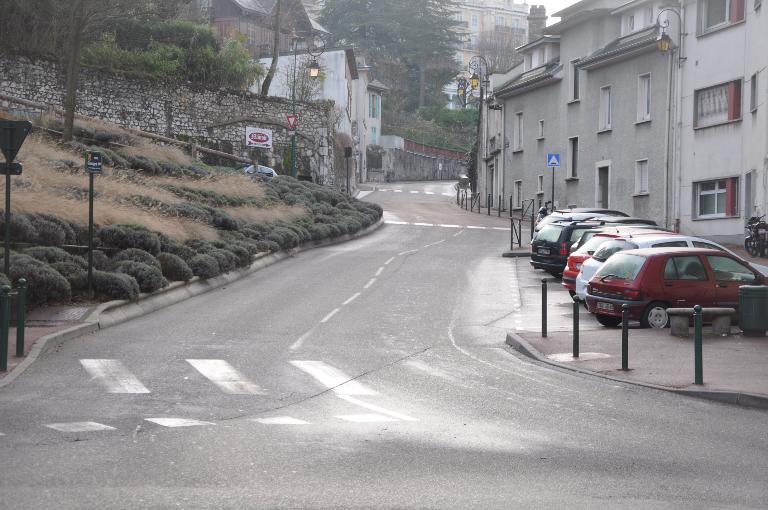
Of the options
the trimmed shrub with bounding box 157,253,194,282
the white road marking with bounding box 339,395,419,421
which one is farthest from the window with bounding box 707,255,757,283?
the trimmed shrub with bounding box 157,253,194,282

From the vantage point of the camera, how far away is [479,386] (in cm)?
1365

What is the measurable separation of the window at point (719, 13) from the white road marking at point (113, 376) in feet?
88.7

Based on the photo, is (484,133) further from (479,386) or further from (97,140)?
(479,386)

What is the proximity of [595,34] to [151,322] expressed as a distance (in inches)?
1283

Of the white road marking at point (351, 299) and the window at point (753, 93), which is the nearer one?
the white road marking at point (351, 299)

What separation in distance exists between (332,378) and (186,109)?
38820mm

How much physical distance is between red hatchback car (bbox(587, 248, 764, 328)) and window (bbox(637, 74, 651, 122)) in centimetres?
2339

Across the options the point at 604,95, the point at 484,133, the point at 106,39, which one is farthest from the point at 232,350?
the point at 484,133

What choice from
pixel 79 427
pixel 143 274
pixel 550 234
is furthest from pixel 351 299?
pixel 79 427

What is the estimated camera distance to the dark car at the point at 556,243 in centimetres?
2805

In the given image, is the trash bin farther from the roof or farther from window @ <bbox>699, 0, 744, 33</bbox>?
the roof

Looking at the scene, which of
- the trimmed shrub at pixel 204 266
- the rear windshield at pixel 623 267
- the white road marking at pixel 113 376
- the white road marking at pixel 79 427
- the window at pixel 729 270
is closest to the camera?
the white road marking at pixel 79 427

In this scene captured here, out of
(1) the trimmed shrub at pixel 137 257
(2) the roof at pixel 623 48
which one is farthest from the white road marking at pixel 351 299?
(2) the roof at pixel 623 48

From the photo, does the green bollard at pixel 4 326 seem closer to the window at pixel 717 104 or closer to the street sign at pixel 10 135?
the street sign at pixel 10 135
